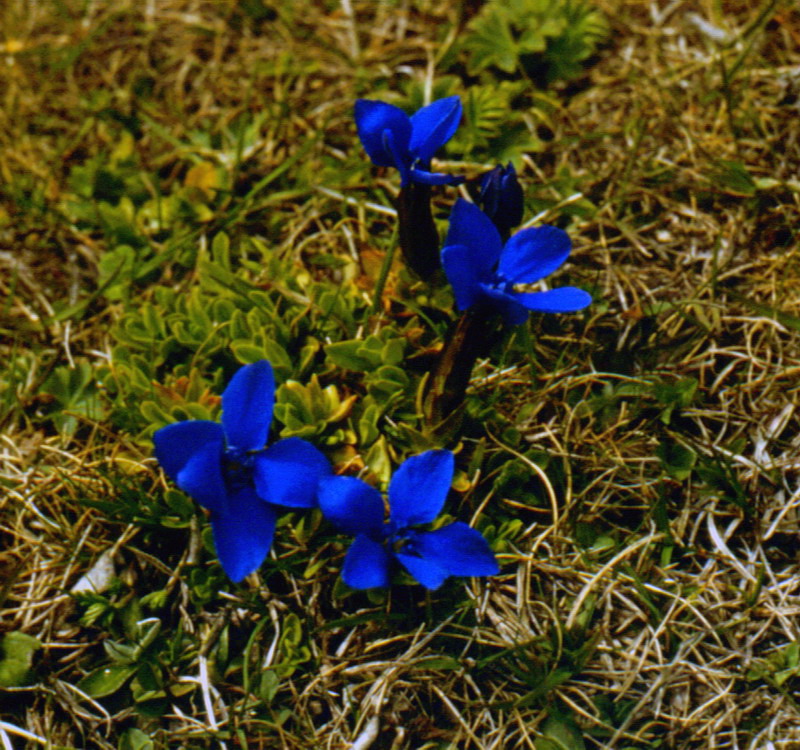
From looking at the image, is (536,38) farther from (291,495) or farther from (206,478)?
(206,478)

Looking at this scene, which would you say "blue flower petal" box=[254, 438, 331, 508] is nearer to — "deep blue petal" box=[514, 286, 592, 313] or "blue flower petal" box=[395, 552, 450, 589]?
"blue flower petal" box=[395, 552, 450, 589]

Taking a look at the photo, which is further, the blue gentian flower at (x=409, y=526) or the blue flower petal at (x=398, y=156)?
the blue flower petal at (x=398, y=156)

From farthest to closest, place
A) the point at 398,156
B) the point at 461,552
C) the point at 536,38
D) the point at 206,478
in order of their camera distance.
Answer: the point at 536,38 < the point at 398,156 < the point at 461,552 < the point at 206,478

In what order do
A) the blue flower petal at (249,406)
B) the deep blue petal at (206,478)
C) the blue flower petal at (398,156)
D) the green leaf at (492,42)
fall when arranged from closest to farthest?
the deep blue petal at (206,478)
the blue flower petal at (249,406)
the blue flower petal at (398,156)
the green leaf at (492,42)

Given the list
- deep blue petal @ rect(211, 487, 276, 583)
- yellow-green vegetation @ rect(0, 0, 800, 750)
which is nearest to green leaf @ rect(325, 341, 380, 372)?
yellow-green vegetation @ rect(0, 0, 800, 750)

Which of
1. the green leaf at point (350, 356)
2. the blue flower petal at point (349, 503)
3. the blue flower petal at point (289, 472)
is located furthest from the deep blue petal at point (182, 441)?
the green leaf at point (350, 356)

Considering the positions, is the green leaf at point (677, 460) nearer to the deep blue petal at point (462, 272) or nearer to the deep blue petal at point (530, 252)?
the deep blue petal at point (530, 252)

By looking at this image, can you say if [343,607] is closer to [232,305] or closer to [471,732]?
[471,732]

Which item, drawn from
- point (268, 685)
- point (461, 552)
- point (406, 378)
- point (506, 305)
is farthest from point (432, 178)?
point (268, 685)
